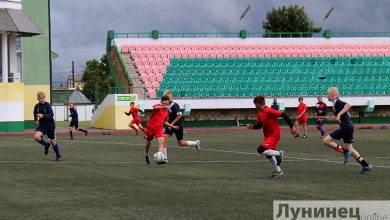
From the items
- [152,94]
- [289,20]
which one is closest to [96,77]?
[289,20]

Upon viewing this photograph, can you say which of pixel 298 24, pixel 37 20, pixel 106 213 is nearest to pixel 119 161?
pixel 106 213

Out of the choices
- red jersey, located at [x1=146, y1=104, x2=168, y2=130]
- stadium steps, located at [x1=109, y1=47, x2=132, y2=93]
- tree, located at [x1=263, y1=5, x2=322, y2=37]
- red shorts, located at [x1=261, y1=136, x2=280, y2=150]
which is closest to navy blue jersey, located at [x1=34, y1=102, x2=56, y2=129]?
red jersey, located at [x1=146, y1=104, x2=168, y2=130]

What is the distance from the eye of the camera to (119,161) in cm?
2070

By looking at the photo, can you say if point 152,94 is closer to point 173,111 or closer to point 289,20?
point 173,111

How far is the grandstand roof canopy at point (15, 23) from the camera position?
4497cm

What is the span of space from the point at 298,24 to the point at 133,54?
43.1 metres

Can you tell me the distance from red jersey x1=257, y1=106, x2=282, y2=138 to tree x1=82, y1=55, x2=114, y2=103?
100967 mm

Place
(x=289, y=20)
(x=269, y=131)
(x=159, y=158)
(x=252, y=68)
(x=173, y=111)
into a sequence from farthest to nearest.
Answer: (x=289, y=20) < (x=252, y=68) < (x=173, y=111) < (x=159, y=158) < (x=269, y=131)

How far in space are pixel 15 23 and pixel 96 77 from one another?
253ft

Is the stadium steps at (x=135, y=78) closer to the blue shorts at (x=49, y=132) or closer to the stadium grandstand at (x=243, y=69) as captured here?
the stadium grandstand at (x=243, y=69)

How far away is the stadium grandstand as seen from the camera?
53.0m

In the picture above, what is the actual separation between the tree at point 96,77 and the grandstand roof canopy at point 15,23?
68.9 metres

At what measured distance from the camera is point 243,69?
56719 mm

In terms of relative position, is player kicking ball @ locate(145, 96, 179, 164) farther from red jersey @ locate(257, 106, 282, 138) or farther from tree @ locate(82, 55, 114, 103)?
tree @ locate(82, 55, 114, 103)
